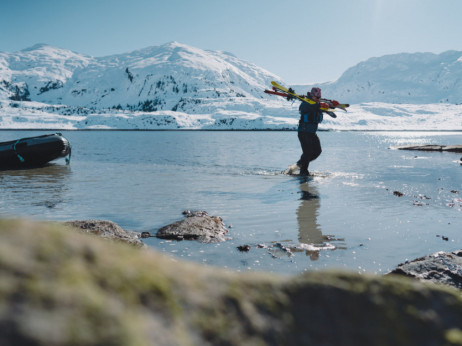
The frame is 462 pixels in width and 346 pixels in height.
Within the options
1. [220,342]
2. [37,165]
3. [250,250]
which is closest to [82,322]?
[220,342]

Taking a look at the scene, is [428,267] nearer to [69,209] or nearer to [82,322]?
[82,322]

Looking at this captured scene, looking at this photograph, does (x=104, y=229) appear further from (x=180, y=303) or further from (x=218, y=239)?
(x=180, y=303)

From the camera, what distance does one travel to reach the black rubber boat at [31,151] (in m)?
27.8

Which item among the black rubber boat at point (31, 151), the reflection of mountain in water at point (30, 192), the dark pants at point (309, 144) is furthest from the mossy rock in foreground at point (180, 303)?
the black rubber boat at point (31, 151)

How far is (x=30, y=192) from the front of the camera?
17297mm

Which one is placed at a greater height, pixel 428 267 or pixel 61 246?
pixel 61 246

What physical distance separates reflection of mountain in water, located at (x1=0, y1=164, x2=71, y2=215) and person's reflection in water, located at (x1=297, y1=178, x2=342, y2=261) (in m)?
9.25

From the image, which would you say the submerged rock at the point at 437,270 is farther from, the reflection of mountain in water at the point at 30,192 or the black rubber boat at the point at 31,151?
the black rubber boat at the point at 31,151

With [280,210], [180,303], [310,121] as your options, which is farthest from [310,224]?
[310,121]

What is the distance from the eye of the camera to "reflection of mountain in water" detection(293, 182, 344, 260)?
870 cm

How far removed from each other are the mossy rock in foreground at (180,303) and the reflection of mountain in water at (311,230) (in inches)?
241

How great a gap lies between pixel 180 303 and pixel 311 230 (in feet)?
29.7

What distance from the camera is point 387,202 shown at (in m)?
14.6

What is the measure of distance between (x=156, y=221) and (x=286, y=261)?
17.1 ft
